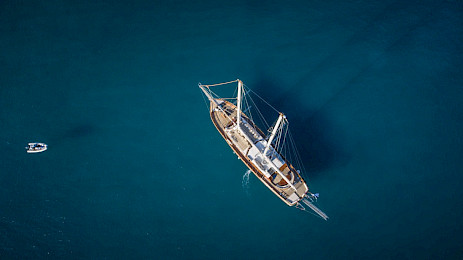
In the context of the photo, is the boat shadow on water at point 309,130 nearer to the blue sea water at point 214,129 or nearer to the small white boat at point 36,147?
the blue sea water at point 214,129

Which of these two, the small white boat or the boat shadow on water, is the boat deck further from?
the small white boat

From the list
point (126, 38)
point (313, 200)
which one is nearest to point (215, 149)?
point (313, 200)

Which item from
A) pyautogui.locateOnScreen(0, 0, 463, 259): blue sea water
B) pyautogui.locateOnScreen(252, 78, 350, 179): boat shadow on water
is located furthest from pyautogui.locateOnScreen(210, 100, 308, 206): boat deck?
pyautogui.locateOnScreen(252, 78, 350, 179): boat shadow on water

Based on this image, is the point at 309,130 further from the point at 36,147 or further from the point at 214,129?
Result: the point at 36,147

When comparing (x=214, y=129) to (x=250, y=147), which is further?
(x=214, y=129)

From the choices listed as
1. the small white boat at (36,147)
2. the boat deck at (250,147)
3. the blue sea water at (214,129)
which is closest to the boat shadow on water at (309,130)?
the blue sea water at (214,129)

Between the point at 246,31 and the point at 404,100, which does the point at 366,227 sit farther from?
the point at 246,31

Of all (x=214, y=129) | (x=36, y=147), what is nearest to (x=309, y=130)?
(x=214, y=129)
